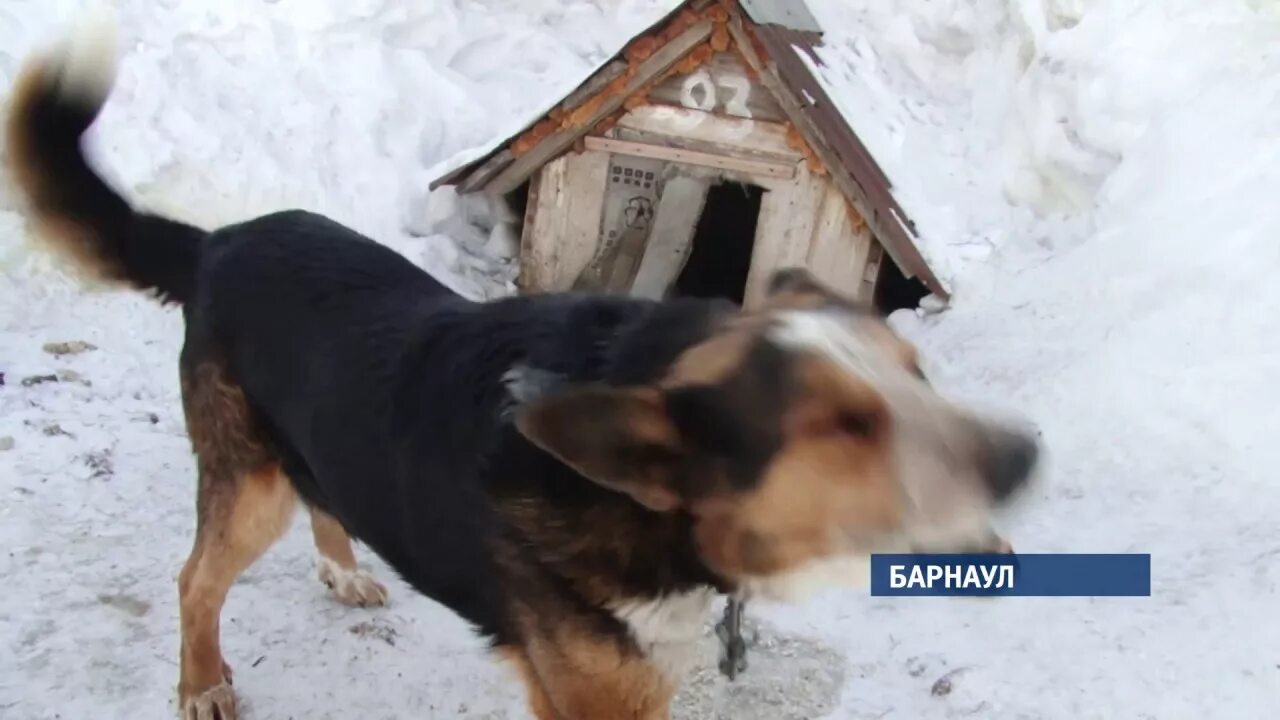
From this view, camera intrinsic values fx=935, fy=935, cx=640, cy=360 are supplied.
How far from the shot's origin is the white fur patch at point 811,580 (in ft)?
5.91

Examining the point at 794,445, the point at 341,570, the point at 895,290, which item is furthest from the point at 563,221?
the point at 794,445

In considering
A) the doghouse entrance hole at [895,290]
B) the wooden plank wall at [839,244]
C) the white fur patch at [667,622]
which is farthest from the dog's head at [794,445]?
the doghouse entrance hole at [895,290]

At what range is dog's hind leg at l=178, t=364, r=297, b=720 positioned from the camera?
8.39 feet

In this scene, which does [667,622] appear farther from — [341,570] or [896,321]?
[896,321]

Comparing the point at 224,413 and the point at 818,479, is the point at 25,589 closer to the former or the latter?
the point at 224,413

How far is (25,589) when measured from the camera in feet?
10.3

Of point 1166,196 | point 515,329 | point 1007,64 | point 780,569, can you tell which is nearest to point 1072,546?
point 780,569

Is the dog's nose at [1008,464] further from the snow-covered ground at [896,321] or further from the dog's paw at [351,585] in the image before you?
the dog's paw at [351,585]

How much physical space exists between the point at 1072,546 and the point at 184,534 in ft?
11.1

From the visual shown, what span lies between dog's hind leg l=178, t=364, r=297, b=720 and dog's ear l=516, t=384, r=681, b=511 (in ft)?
4.31

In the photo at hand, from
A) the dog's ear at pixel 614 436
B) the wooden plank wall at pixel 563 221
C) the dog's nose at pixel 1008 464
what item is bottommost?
the dog's ear at pixel 614 436

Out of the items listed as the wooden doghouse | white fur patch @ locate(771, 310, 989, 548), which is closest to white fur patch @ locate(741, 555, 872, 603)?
white fur patch @ locate(771, 310, 989, 548)

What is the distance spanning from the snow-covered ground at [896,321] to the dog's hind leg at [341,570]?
7 centimetres

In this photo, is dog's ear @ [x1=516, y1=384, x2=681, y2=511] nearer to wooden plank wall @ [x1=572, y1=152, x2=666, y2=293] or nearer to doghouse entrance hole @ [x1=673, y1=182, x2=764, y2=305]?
wooden plank wall @ [x1=572, y1=152, x2=666, y2=293]
